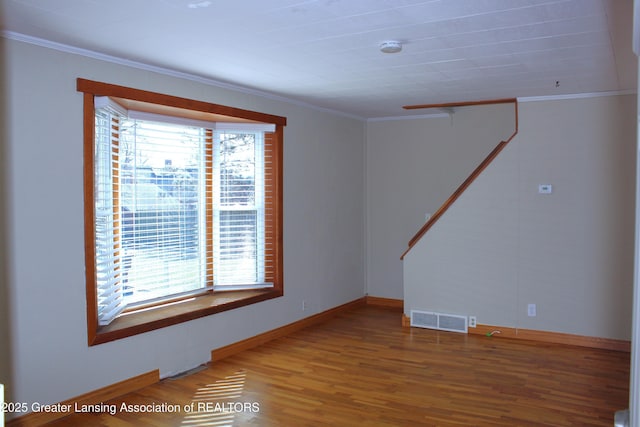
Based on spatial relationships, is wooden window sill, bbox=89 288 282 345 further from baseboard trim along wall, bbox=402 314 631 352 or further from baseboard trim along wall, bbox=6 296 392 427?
baseboard trim along wall, bbox=402 314 631 352

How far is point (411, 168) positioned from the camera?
652 cm

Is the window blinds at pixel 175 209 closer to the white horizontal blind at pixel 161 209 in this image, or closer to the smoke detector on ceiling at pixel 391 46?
the white horizontal blind at pixel 161 209

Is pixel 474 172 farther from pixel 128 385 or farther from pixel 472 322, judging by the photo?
pixel 128 385

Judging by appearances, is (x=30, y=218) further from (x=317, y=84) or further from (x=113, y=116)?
(x=317, y=84)

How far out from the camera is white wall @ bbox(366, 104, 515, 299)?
6.12 meters

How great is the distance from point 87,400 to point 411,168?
4504mm

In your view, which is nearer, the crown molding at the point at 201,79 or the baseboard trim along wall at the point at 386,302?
the crown molding at the point at 201,79

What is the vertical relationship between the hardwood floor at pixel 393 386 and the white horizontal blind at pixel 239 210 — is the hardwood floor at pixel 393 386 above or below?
below

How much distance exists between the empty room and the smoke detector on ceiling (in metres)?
0.02

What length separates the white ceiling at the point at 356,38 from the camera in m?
2.59

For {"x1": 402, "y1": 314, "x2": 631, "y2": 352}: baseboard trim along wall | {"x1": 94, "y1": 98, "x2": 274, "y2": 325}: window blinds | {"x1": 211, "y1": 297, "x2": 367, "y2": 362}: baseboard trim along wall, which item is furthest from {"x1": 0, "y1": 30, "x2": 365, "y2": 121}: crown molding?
{"x1": 402, "y1": 314, "x2": 631, "y2": 352}: baseboard trim along wall

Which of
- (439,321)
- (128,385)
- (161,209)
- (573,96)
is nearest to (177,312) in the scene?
(128,385)

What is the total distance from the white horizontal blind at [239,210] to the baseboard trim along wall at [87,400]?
4.27ft

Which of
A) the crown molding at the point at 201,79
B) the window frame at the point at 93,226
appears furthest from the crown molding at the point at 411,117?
the window frame at the point at 93,226
